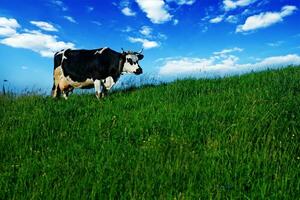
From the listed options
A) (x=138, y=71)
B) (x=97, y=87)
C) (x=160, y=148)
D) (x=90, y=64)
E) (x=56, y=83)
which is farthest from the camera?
(x=56, y=83)

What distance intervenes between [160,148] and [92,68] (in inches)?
328

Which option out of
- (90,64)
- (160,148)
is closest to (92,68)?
(90,64)

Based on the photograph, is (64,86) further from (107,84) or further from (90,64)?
(107,84)

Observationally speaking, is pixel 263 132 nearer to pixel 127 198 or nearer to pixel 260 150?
pixel 260 150

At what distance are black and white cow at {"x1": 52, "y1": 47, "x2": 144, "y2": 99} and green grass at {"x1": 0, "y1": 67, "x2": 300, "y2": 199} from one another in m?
3.23

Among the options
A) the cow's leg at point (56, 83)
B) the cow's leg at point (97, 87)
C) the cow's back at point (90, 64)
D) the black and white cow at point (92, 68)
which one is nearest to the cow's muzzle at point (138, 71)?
the black and white cow at point (92, 68)

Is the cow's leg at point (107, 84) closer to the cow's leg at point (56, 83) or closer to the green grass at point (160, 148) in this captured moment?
the cow's leg at point (56, 83)

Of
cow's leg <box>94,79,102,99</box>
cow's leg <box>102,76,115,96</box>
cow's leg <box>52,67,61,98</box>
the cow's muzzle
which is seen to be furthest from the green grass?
cow's leg <box>52,67,61,98</box>

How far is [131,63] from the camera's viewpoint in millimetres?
15703

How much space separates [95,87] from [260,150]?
8.65 metres

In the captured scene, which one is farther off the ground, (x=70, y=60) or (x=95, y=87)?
(x=70, y=60)

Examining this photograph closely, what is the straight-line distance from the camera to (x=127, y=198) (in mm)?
5777

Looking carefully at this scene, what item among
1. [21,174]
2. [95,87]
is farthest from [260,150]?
[95,87]

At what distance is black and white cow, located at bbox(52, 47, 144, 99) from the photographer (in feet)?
50.3
